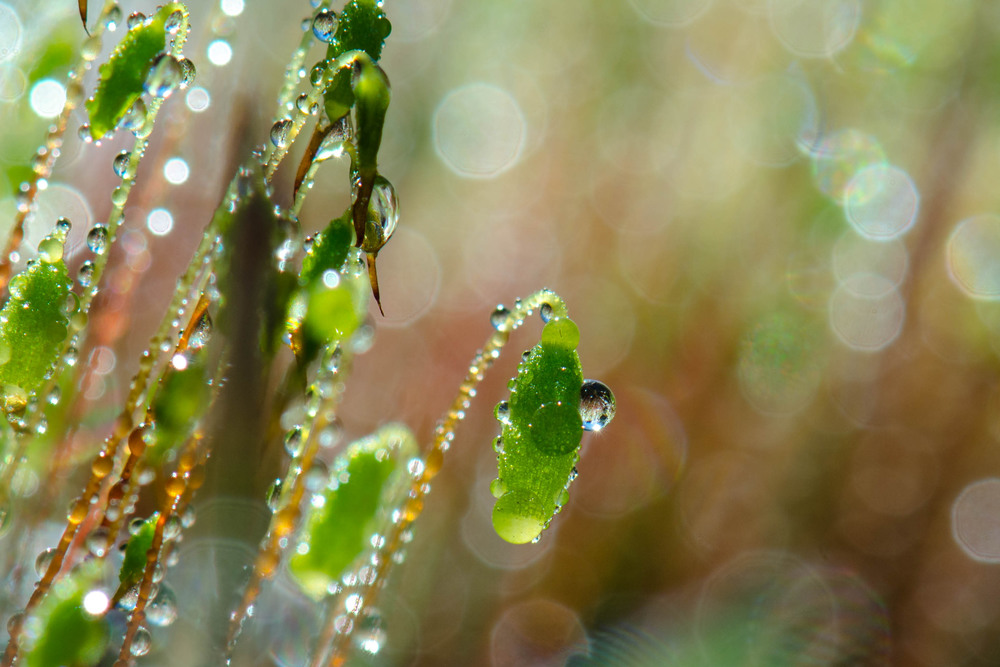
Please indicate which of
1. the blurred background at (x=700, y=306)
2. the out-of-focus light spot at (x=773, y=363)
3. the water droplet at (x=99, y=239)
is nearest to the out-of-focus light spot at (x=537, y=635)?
the blurred background at (x=700, y=306)

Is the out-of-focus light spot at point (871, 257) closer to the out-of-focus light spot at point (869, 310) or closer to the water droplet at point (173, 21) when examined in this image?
the out-of-focus light spot at point (869, 310)

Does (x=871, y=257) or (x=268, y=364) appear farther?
(x=871, y=257)

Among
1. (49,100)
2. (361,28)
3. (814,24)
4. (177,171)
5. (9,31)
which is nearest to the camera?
(361,28)

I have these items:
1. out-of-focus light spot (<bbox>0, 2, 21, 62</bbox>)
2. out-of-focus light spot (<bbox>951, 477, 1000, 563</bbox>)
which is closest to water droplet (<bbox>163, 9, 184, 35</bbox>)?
out-of-focus light spot (<bbox>0, 2, 21, 62</bbox>)

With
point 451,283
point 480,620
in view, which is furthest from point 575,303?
point 480,620

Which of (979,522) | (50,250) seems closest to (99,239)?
(50,250)

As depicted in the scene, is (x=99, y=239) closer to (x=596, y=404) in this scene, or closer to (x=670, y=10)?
(x=596, y=404)

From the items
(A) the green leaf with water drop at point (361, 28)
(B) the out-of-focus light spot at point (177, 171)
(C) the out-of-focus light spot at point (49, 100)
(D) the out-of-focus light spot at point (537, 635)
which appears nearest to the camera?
(A) the green leaf with water drop at point (361, 28)
